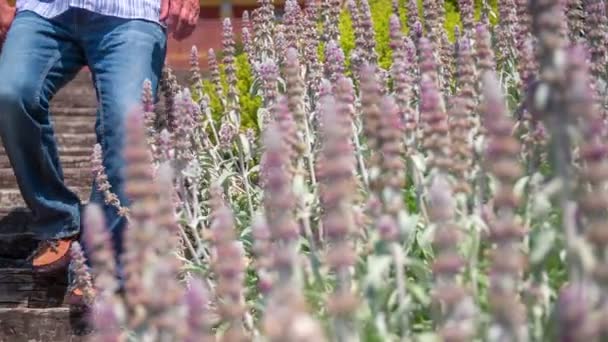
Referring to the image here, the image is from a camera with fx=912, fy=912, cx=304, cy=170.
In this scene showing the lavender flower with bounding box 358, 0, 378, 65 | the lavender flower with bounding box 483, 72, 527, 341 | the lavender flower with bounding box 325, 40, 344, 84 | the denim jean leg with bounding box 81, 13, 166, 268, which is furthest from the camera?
the denim jean leg with bounding box 81, 13, 166, 268

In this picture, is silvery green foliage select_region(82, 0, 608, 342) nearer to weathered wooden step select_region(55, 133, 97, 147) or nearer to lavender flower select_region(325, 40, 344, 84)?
lavender flower select_region(325, 40, 344, 84)

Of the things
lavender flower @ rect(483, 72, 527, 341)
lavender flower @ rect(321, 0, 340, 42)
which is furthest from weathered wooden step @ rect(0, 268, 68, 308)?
lavender flower @ rect(483, 72, 527, 341)

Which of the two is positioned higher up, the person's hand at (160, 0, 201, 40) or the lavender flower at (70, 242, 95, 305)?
the person's hand at (160, 0, 201, 40)

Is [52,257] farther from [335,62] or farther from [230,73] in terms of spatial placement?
[335,62]

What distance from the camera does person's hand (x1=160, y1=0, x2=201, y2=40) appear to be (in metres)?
3.68

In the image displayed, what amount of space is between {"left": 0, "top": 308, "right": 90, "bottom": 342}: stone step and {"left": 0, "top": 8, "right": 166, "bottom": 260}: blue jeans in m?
0.32

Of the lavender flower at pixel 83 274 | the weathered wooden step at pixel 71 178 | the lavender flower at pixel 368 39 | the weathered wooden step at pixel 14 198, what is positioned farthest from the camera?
the weathered wooden step at pixel 71 178

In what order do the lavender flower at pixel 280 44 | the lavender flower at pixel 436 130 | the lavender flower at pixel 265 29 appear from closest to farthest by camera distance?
the lavender flower at pixel 436 130 → the lavender flower at pixel 280 44 → the lavender flower at pixel 265 29

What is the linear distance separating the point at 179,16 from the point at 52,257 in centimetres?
111

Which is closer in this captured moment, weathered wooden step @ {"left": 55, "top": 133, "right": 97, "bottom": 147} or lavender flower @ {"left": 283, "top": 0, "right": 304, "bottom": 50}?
lavender flower @ {"left": 283, "top": 0, "right": 304, "bottom": 50}

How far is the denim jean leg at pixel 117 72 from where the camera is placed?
10.8 feet

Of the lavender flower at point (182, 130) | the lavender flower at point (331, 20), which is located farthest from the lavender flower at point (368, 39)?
the lavender flower at point (182, 130)

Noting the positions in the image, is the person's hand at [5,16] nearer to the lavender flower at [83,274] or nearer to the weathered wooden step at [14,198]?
the weathered wooden step at [14,198]

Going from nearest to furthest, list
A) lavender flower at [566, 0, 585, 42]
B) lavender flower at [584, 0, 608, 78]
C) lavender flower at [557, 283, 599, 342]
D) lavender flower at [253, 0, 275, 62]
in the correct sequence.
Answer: lavender flower at [557, 283, 599, 342]
lavender flower at [584, 0, 608, 78]
lavender flower at [566, 0, 585, 42]
lavender flower at [253, 0, 275, 62]
